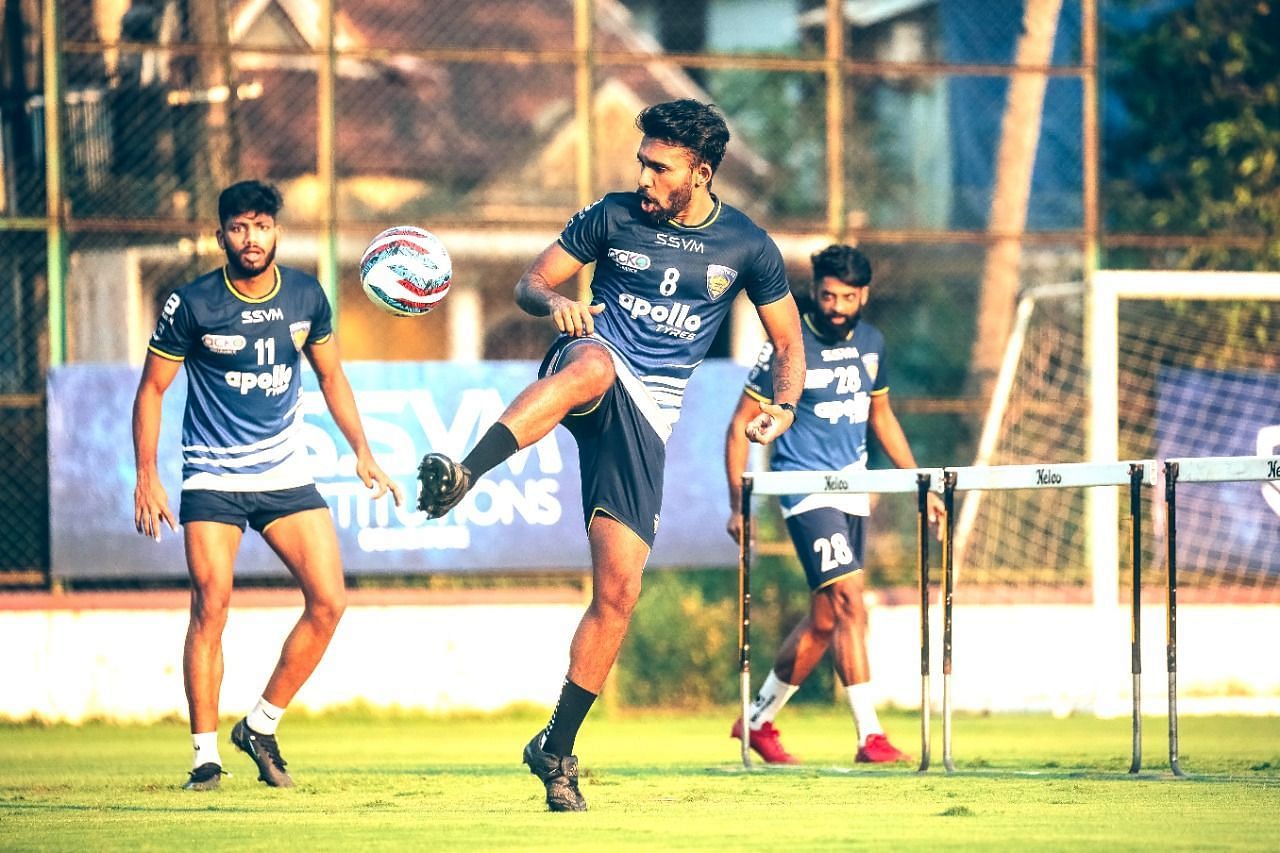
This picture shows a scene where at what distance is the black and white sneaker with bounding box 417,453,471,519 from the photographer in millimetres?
6422

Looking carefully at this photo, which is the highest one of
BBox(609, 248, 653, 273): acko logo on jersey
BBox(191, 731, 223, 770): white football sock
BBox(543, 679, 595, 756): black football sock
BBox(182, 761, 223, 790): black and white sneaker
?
BBox(609, 248, 653, 273): acko logo on jersey

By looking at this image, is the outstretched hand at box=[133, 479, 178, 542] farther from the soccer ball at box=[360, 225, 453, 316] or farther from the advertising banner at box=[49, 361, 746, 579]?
the advertising banner at box=[49, 361, 746, 579]

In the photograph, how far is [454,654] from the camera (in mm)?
13820

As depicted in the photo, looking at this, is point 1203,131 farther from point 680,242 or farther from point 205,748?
point 205,748

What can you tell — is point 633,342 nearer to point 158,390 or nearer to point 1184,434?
point 158,390

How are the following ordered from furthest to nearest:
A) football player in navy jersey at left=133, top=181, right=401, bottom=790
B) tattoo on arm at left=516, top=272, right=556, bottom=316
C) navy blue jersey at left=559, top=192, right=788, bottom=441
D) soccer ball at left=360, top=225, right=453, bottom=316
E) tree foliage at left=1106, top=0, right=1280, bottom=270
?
tree foliage at left=1106, top=0, right=1280, bottom=270 → football player in navy jersey at left=133, top=181, right=401, bottom=790 → soccer ball at left=360, top=225, right=453, bottom=316 → navy blue jersey at left=559, top=192, right=788, bottom=441 → tattoo on arm at left=516, top=272, right=556, bottom=316

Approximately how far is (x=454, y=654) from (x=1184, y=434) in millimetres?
5358

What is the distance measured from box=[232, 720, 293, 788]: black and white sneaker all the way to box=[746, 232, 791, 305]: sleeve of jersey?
112 inches

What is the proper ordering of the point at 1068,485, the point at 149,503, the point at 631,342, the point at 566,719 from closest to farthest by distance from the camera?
the point at 566,719, the point at 631,342, the point at 1068,485, the point at 149,503

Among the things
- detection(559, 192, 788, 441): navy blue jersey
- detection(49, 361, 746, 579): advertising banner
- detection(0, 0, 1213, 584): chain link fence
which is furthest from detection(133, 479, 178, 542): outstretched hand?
detection(0, 0, 1213, 584): chain link fence

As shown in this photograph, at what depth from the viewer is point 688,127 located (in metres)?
7.13

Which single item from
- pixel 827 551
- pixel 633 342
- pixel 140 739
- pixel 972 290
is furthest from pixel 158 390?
pixel 972 290

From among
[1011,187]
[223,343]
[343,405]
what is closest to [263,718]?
[343,405]

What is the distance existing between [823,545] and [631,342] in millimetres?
3070
